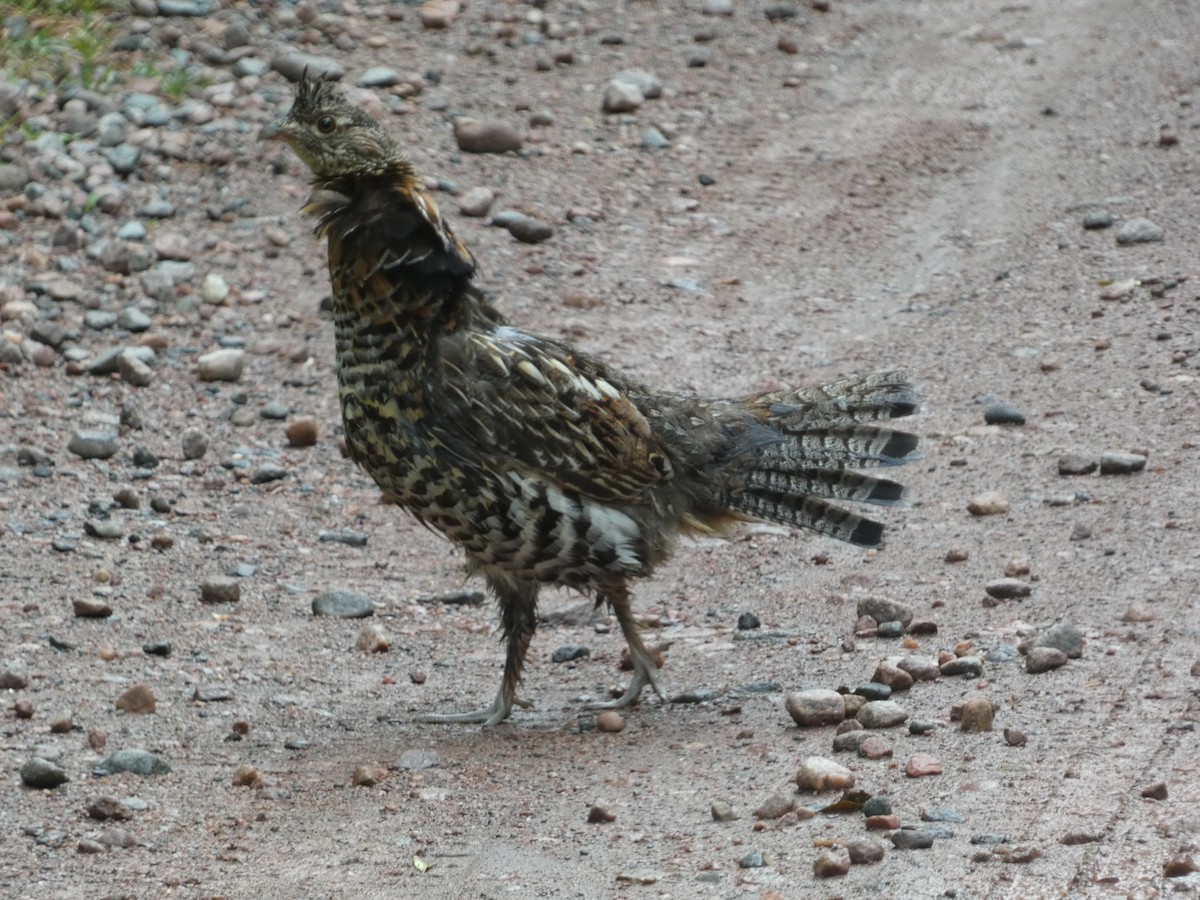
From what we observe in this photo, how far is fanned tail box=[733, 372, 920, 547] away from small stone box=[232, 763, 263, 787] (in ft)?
6.85

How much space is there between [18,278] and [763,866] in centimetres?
666

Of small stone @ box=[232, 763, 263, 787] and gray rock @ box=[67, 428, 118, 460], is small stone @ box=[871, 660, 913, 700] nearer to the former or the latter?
small stone @ box=[232, 763, 263, 787]

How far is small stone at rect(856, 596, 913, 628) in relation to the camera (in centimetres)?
645

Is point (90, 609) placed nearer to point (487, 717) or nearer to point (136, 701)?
point (136, 701)

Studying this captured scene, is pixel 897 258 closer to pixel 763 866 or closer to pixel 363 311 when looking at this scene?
pixel 363 311

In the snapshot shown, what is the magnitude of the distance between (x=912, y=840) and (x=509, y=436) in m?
2.10

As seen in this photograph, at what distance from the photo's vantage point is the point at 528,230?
10.3 metres

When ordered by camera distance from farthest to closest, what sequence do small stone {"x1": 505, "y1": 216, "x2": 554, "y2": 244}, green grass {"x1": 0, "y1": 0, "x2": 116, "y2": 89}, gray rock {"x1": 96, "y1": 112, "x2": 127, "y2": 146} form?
1. green grass {"x1": 0, "y1": 0, "x2": 116, "y2": 89}
2. gray rock {"x1": 96, "y1": 112, "x2": 127, "y2": 146}
3. small stone {"x1": 505, "y1": 216, "x2": 554, "y2": 244}

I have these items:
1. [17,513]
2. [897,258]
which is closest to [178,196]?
[17,513]

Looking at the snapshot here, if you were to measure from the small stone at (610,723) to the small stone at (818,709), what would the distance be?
0.68 m

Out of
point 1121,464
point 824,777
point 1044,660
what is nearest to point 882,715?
point 824,777

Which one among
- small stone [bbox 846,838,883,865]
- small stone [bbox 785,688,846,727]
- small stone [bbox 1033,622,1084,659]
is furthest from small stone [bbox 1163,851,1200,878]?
small stone [bbox 1033,622,1084,659]

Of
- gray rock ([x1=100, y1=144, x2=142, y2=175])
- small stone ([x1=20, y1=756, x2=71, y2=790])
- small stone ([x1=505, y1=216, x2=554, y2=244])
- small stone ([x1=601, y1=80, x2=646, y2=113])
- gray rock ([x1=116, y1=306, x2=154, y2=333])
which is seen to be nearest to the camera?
small stone ([x1=20, y1=756, x2=71, y2=790])

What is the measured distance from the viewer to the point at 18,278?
9.65 meters
